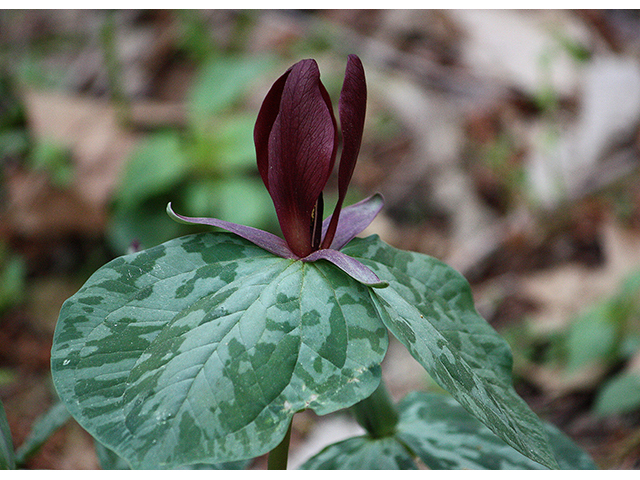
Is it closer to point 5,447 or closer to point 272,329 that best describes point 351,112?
point 272,329

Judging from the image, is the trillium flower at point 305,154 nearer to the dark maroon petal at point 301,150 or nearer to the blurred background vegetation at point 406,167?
the dark maroon petal at point 301,150

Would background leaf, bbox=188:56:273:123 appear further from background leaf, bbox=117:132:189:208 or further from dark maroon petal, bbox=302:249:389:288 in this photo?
dark maroon petal, bbox=302:249:389:288

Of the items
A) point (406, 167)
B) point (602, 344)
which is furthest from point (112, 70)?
point (602, 344)

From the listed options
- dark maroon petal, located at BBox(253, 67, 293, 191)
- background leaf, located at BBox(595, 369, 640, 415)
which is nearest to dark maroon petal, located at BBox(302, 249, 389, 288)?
dark maroon petal, located at BBox(253, 67, 293, 191)

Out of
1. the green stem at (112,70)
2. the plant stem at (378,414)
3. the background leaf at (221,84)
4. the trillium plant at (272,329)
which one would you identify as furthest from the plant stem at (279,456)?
the green stem at (112,70)

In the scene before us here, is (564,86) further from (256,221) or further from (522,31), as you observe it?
(256,221)
